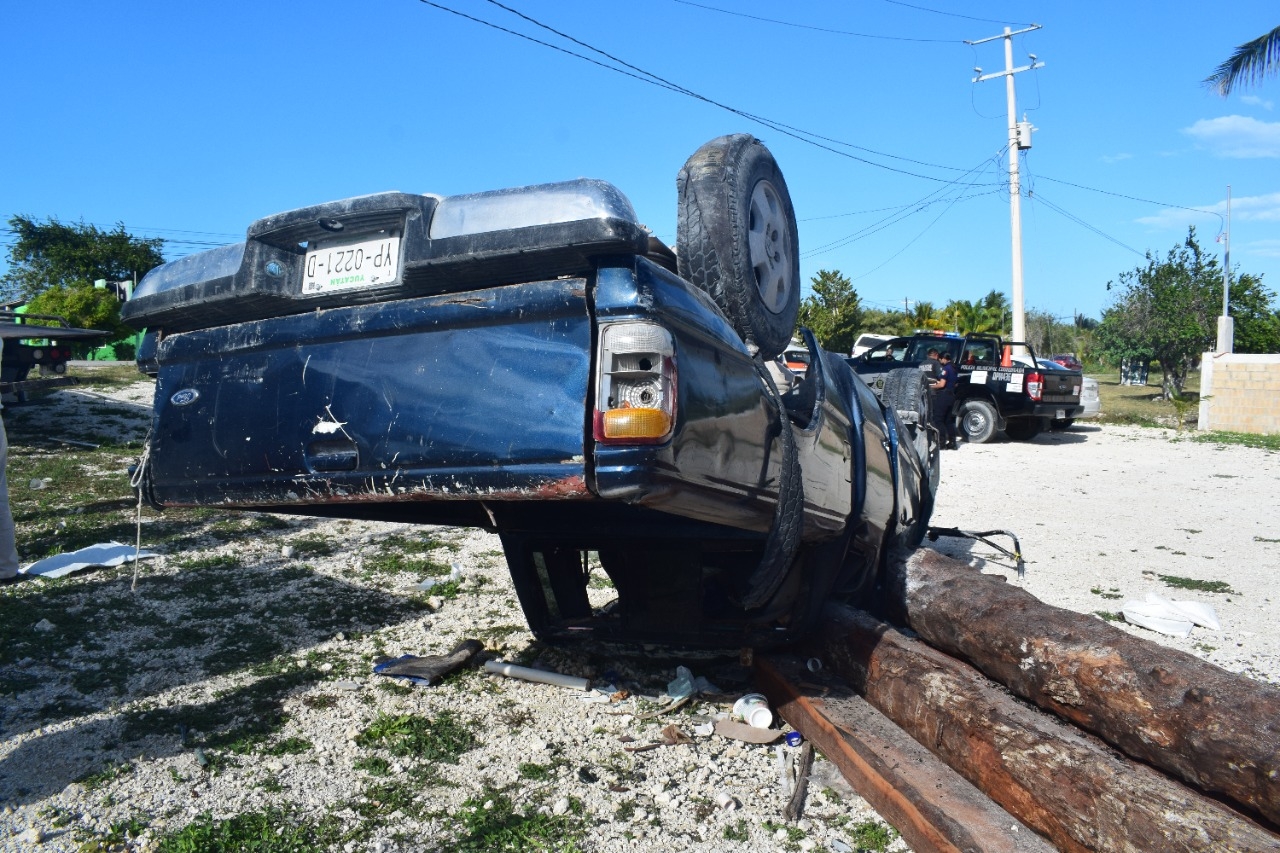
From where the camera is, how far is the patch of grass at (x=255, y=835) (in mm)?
2615

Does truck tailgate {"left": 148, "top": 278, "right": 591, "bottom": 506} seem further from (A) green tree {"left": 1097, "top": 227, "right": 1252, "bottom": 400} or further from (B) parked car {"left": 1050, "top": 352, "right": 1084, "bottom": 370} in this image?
(A) green tree {"left": 1097, "top": 227, "right": 1252, "bottom": 400}

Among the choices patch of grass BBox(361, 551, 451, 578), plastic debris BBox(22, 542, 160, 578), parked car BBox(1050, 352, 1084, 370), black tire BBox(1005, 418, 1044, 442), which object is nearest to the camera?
plastic debris BBox(22, 542, 160, 578)

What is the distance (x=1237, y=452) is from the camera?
592 inches

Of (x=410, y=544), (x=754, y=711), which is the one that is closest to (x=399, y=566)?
(x=410, y=544)

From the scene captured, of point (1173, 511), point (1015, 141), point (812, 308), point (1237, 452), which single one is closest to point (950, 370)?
point (1237, 452)

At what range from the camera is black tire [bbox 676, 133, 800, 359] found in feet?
10.2

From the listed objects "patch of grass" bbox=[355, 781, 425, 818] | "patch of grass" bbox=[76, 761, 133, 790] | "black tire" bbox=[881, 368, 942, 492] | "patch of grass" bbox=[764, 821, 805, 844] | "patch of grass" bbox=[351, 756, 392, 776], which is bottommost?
"patch of grass" bbox=[764, 821, 805, 844]

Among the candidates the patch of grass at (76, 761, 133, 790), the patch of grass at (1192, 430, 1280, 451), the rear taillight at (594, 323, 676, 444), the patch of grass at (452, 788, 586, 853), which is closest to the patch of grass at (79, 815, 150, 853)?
the patch of grass at (76, 761, 133, 790)

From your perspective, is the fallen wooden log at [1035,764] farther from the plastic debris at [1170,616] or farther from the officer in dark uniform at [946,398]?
the officer in dark uniform at [946,398]

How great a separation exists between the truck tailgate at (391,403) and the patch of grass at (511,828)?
990mm

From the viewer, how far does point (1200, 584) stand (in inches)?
243

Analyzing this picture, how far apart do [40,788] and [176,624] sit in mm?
1819

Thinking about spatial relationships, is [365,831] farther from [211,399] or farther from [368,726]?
Result: [211,399]

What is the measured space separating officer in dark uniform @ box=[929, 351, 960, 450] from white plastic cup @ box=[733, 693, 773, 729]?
448 inches
